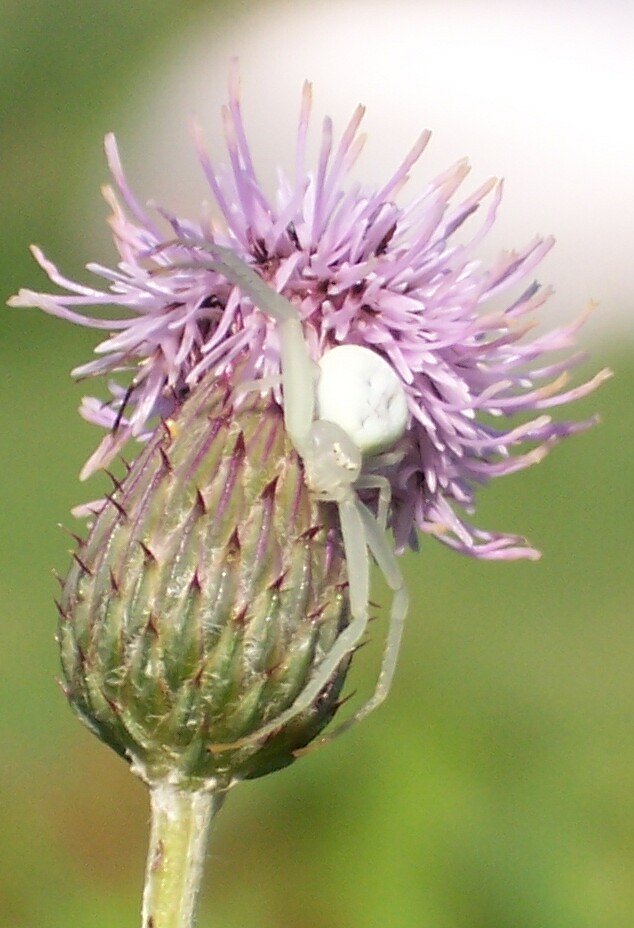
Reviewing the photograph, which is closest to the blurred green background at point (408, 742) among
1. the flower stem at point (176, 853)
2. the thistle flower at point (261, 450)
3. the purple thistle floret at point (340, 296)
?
the flower stem at point (176, 853)

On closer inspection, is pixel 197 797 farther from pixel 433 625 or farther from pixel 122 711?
pixel 433 625

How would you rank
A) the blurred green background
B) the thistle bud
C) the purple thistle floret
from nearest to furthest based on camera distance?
the thistle bud
the purple thistle floret
the blurred green background

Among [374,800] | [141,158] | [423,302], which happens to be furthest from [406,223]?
[141,158]

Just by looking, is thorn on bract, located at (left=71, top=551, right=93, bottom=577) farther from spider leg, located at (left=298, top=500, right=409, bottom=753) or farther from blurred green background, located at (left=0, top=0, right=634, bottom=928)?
blurred green background, located at (left=0, top=0, right=634, bottom=928)

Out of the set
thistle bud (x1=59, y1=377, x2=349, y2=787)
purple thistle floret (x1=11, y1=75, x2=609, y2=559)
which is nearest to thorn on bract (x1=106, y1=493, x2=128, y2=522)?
thistle bud (x1=59, y1=377, x2=349, y2=787)

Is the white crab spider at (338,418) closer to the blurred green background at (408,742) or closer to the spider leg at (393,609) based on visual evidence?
the spider leg at (393,609)
